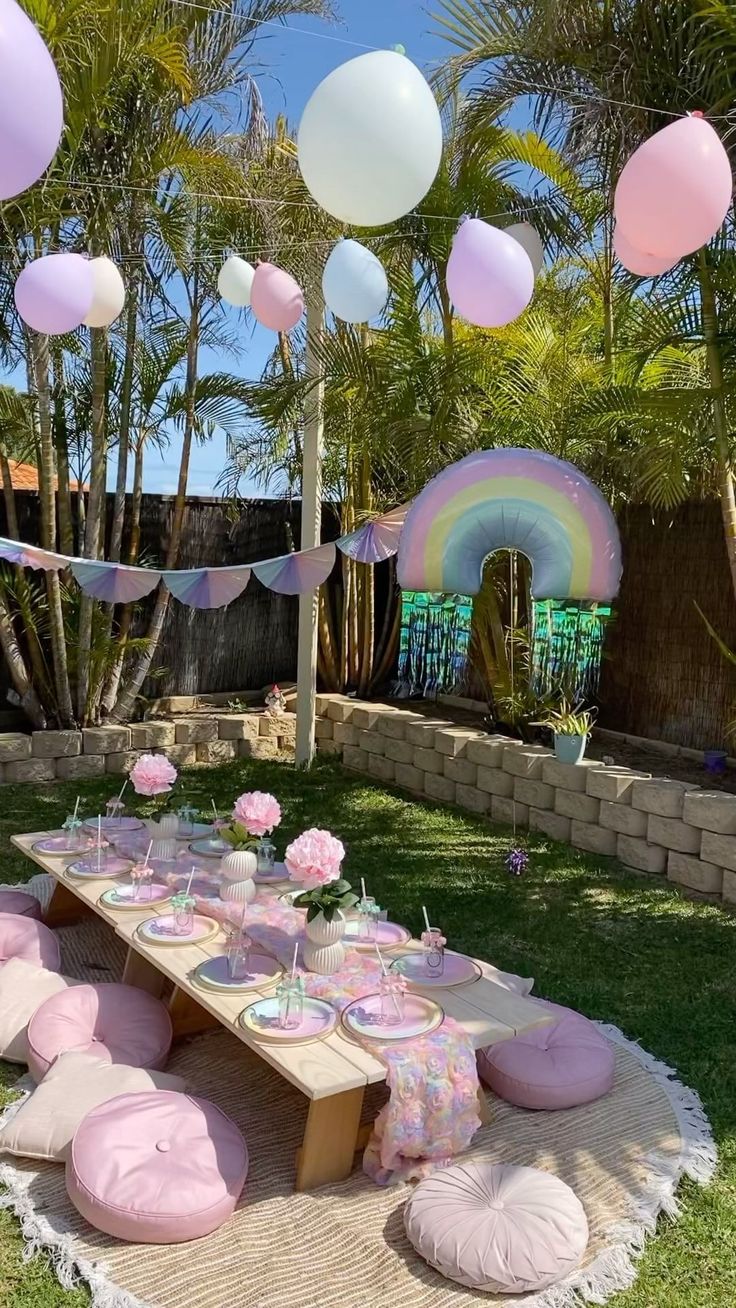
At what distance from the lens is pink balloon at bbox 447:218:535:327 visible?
415cm

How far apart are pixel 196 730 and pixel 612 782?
341cm

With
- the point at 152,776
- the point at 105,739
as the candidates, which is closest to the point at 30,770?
the point at 105,739

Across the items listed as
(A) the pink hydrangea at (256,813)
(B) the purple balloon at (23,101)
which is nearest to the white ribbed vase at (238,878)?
(A) the pink hydrangea at (256,813)

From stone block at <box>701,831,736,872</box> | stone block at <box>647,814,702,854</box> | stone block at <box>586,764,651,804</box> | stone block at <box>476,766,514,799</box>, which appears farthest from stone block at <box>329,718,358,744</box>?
stone block at <box>701,831,736,872</box>

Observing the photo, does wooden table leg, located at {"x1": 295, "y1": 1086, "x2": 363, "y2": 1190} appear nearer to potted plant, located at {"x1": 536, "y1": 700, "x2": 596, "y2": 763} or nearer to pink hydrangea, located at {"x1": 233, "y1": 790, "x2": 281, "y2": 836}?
pink hydrangea, located at {"x1": 233, "y1": 790, "x2": 281, "y2": 836}

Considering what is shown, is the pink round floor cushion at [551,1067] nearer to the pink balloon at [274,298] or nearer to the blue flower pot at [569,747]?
the blue flower pot at [569,747]

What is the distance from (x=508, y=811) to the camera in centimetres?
646

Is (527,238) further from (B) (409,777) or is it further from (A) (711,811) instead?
(B) (409,777)

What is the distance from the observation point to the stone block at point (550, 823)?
20.0ft

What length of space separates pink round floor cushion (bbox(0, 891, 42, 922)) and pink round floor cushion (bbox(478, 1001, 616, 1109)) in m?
2.16

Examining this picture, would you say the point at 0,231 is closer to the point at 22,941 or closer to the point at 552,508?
the point at 552,508

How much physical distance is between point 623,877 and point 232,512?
14.9 ft

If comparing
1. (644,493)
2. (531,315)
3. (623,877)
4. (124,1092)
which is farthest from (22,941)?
(531,315)

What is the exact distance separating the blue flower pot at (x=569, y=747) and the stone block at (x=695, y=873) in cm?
87
